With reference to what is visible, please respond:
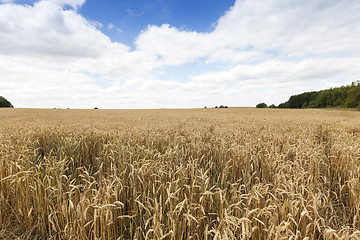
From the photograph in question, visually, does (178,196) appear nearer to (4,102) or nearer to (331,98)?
(331,98)

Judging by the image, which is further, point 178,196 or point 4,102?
point 4,102

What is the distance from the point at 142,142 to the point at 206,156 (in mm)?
2204

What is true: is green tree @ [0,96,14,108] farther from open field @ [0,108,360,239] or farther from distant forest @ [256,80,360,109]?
distant forest @ [256,80,360,109]

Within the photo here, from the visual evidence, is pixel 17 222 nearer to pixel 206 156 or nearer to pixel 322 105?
pixel 206 156

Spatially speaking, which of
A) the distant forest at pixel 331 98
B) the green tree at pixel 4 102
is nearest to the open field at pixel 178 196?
the distant forest at pixel 331 98

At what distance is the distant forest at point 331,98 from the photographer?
4575cm

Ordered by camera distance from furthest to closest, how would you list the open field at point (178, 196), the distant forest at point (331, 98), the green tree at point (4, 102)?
the green tree at point (4, 102)
the distant forest at point (331, 98)
the open field at point (178, 196)

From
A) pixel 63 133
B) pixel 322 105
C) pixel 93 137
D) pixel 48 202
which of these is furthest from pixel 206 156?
pixel 322 105

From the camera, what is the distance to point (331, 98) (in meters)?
65.1

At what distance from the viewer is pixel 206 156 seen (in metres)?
4.41

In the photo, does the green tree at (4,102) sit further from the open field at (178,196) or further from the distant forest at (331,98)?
the distant forest at (331,98)

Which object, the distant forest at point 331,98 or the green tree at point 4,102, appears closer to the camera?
the distant forest at point 331,98

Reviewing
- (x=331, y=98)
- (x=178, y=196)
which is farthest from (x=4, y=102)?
(x=331, y=98)

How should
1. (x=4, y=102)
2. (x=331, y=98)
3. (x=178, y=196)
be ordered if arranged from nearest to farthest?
(x=178, y=196), (x=331, y=98), (x=4, y=102)
